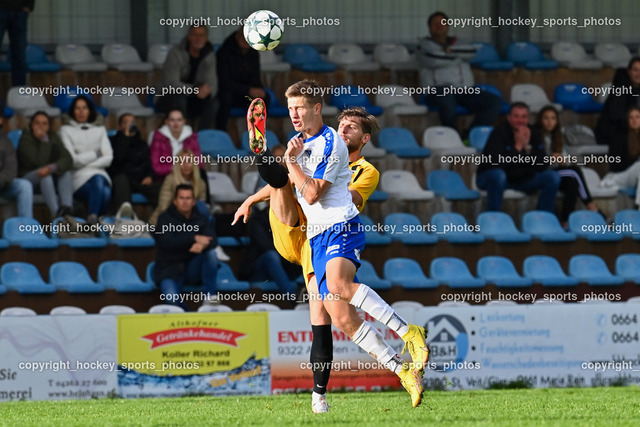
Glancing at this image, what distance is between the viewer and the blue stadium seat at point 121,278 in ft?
43.6

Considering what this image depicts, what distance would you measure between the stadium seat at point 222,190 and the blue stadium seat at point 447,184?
2.87 metres

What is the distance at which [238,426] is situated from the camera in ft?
22.1

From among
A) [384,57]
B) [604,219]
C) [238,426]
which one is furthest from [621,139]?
[238,426]

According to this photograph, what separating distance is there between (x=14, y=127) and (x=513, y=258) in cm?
706

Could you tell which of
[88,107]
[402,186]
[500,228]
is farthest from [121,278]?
[500,228]

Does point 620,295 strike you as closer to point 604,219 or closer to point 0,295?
point 604,219

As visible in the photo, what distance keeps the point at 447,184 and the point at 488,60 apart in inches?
132

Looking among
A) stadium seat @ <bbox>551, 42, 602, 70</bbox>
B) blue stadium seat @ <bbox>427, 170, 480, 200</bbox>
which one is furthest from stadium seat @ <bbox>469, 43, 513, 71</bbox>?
blue stadium seat @ <bbox>427, 170, 480, 200</bbox>

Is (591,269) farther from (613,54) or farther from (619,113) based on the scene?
(613,54)

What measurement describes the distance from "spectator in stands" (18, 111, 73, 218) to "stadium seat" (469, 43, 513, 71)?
24.2ft

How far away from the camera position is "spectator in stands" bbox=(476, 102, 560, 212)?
1538 centimetres

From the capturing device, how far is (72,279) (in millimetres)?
13398

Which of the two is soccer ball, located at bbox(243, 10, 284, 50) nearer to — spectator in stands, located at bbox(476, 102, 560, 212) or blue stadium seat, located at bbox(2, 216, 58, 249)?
blue stadium seat, located at bbox(2, 216, 58, 249)

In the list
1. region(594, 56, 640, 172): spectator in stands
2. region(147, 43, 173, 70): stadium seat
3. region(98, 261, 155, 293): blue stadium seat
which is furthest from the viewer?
region(147, 43, 173, 70): stadium seat
